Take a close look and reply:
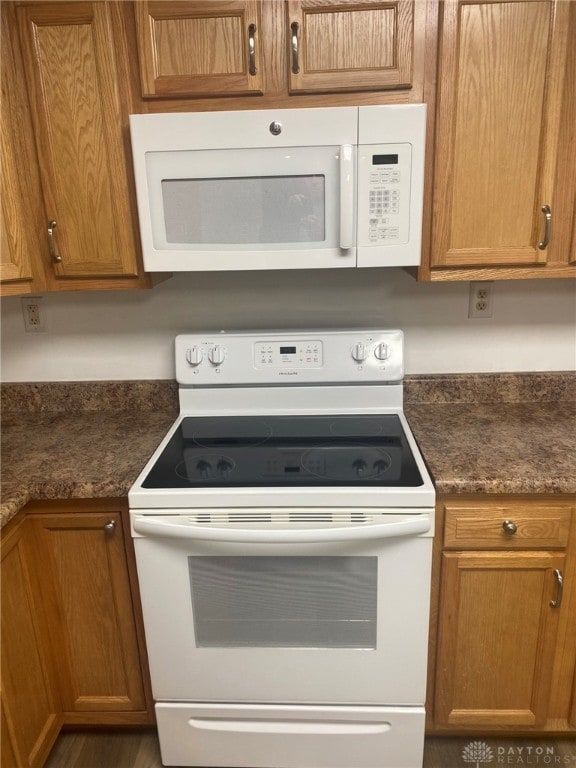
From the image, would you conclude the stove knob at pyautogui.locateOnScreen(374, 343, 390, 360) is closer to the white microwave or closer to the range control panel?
the range control panel

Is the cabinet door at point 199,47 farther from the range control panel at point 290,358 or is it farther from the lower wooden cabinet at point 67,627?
the lower wooden cabinet at point 67,627

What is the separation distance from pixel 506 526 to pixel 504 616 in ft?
0.85

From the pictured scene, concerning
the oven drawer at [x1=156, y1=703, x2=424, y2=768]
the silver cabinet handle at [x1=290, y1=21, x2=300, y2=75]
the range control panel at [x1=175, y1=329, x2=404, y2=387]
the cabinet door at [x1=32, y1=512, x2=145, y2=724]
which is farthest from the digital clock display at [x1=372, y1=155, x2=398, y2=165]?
the oven drawer at [x1=156, y1=703, x2=424, y2=768]

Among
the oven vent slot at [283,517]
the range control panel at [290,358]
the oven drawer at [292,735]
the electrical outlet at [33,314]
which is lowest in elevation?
the oven drawer at [292,735]

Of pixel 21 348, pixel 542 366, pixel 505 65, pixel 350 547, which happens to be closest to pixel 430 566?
pixel 350 547

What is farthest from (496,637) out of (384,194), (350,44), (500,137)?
(350,44)

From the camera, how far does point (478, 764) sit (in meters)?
1.52

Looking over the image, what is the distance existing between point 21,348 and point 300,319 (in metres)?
0.96

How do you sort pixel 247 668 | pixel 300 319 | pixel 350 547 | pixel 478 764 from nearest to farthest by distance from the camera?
pixel 350 547, pixel 247 668, pixel 478 764, pixel 300 319

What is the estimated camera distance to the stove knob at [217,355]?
5.54ft

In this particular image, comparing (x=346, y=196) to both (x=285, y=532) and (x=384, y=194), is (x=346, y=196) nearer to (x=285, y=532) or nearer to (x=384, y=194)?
(x=384, y=194)

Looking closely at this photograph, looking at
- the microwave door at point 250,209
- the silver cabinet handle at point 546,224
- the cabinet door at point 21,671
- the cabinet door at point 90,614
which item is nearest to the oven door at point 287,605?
the cabinet door at point 90,614

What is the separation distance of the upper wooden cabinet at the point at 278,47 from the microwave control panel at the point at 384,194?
0.52 feet

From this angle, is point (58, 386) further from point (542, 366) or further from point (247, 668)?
point (542, 366)
